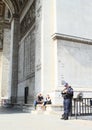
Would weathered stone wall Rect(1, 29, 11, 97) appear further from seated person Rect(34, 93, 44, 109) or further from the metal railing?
the metal railing

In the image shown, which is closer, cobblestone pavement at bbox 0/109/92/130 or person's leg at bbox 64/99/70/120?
cobblestone pavement at bbox 0/109/92/130

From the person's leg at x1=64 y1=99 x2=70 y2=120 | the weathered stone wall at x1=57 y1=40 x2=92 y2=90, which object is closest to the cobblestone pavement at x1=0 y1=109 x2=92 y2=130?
A: the person's leg at x1=64 y1=99 x2=70 y2=120

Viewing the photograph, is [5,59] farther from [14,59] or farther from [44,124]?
[44,124]

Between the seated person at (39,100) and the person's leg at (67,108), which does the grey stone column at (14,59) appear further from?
the person's leg at (67,108)

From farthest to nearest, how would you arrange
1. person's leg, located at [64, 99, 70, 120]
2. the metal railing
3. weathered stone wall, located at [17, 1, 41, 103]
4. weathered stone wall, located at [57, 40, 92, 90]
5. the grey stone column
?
the grey stone column → weathered stone wall, located at [17, 1, 41, 103] → weathered stone wall, located at [57, 40, 92, 90] → the metal railing → person's leg, located at [64, 99, 70, 120]

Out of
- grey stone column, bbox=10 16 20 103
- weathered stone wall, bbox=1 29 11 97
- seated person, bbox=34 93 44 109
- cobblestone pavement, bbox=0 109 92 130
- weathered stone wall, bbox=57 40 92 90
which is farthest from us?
weathered stone wall, bbox=1 29 11 97

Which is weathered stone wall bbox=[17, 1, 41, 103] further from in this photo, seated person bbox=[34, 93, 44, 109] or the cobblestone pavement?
the cobblestone pavement

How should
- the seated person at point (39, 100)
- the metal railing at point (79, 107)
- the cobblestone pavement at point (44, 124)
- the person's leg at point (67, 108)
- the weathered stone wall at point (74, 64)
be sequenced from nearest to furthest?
the cobblestone pavement at point (44, 124) → the person's leg at point (67, 108) → the metal railing at point (79, 107) → the seated person at point (39, 100) → the weathered stone wall at point (74, 64)

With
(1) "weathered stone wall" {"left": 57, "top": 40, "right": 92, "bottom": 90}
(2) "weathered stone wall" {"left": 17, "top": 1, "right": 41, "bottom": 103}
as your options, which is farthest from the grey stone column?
(1) "weathered stone wall" {"left": 57, "top": 40, "right": 92, "bottom": 90}

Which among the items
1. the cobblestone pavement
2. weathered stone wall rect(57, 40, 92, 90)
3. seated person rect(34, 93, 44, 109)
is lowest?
the cobblestone pavement

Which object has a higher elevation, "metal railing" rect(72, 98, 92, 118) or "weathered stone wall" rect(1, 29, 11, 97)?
"weathered stone wall" rect(1, 29, 11, 97)

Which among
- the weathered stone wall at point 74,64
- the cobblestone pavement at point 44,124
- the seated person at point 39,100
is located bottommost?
the cobblestone pavement at point 44,124

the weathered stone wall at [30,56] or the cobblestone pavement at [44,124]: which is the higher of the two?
the weathered stone wall at [30,56]

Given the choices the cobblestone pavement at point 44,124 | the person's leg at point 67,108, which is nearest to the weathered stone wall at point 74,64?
the person's leg at point 67,108
